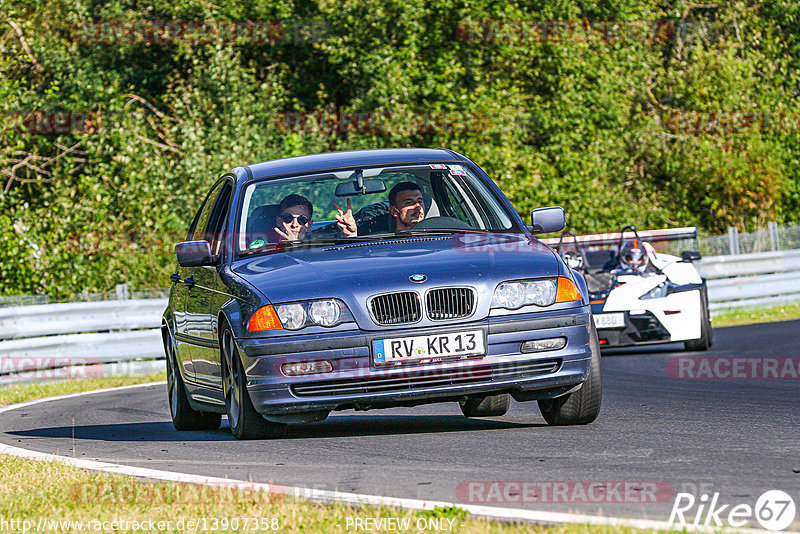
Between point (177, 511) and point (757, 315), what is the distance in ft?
60.6

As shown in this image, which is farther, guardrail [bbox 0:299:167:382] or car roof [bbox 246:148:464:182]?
guardrail [bbox 0:299:167:382]

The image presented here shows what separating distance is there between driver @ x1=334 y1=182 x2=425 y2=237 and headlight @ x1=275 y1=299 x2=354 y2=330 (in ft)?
4.04

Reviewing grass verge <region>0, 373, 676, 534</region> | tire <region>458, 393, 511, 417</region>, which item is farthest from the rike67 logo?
tire <region>458, 393, 511, 417</region>

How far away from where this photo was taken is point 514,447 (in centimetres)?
696

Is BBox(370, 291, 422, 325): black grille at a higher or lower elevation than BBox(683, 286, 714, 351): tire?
higher

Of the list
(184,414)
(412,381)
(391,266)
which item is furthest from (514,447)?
(184,414)

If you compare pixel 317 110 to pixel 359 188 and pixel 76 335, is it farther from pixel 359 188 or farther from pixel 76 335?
pixel 359 188

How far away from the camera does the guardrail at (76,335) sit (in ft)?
53.1

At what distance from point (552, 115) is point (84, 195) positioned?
31.7 feet

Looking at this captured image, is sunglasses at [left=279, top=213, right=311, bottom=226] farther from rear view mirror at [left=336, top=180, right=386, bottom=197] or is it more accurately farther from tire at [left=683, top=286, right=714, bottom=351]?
tire at [left=683, top=286, right=714, bottom=351]

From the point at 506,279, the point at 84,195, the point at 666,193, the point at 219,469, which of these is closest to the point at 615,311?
the point at 506,279

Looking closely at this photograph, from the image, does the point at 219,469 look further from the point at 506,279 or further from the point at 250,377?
the point at 506,279

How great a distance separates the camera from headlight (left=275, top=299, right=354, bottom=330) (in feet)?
23.5

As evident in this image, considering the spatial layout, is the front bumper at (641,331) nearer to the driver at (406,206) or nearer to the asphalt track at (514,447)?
the asphalt track at (514,447)
